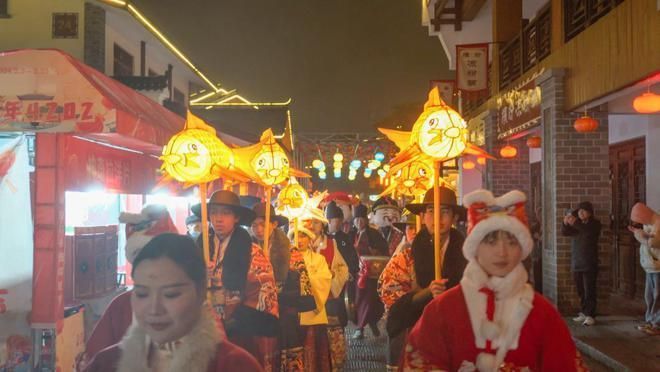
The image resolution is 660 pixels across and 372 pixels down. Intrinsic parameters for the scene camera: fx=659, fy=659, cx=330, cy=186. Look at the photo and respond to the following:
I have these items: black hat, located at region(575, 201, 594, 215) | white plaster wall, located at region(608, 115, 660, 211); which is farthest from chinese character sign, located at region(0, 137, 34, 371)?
white plaster wall, located at region(608, 115, 660, 211)

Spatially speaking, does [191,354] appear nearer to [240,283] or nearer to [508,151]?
[240,283]

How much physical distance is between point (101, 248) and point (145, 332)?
22.1 ft

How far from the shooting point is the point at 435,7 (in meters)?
19.3

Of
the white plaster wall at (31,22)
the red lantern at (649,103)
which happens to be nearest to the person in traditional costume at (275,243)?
the red lantern at (649,103)

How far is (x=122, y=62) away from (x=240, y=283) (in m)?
10.3

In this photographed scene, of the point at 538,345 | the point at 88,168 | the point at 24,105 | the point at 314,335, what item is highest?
the point at 24,105

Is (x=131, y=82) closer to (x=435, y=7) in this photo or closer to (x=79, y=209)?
(x=79, y=209)

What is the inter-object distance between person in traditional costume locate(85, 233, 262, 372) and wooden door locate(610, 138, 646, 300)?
1182 centimetres

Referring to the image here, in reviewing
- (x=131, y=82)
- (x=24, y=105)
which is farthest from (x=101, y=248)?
(x=131, y=82)

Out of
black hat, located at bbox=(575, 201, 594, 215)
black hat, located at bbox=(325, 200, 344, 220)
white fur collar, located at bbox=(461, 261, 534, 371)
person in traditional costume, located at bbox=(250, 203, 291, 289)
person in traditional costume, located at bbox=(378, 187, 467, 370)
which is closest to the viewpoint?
white fur collar, located at bbox=(461, 261, 534, 371)

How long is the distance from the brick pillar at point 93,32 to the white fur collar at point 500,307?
34.1 ft

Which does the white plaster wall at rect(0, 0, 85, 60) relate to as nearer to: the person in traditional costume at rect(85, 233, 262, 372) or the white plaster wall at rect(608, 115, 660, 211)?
the white plaster wall at rect(608, 115, 660, 211)

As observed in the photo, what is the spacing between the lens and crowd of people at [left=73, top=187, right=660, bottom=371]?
2.38m

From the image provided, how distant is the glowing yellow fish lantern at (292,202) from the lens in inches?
385
